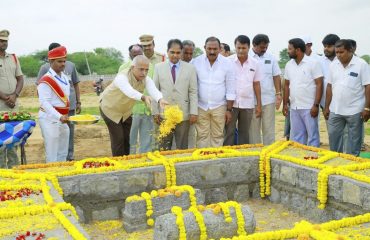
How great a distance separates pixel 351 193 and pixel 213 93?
302 centimetres

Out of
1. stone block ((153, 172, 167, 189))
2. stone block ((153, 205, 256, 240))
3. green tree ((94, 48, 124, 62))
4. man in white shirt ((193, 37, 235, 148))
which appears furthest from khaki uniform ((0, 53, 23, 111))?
green tree ((94, 48, 124, 62))

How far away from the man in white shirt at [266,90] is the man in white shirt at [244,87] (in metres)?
0.24

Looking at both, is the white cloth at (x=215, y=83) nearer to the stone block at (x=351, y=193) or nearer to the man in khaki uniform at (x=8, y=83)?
the stone block at (x=351, y=193)

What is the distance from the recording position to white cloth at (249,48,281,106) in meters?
8.21

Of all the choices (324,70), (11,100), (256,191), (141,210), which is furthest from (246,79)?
(11,100)

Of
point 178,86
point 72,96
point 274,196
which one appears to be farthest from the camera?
point 72,96

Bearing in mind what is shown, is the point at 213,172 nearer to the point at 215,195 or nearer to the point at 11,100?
the point at 215,195

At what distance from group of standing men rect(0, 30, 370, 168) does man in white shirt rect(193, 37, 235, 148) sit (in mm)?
16

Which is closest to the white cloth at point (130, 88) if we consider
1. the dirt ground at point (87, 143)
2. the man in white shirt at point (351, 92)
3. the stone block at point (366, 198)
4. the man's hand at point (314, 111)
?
the man's hand at point (314, 111)

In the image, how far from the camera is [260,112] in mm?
8086

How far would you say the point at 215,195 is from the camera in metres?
6.60

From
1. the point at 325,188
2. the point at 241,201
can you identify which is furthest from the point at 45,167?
the point at 325,188

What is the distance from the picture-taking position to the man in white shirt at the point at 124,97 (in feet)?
21.5

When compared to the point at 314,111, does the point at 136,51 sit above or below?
above
